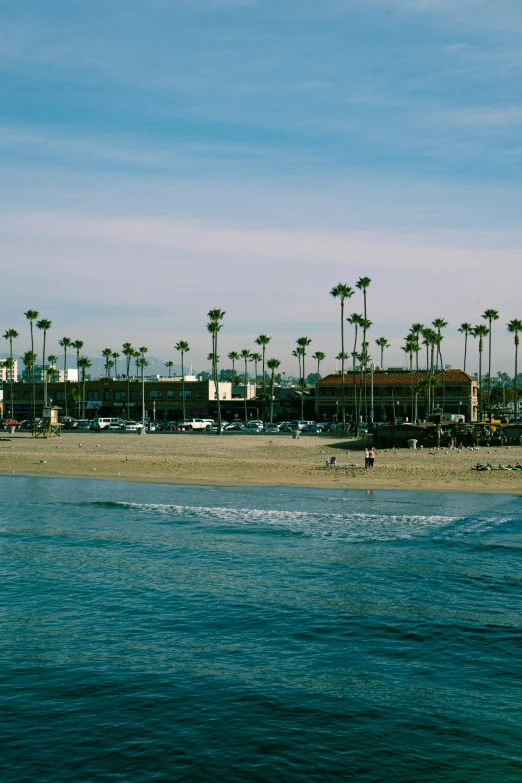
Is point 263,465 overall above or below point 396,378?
below

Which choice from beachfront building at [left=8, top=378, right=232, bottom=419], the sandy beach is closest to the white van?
the sandy beach

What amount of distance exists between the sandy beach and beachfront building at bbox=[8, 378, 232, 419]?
222 feet

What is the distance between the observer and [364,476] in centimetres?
4819

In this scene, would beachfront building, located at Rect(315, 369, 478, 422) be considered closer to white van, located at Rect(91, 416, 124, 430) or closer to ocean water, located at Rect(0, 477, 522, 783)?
white van, located at Rect(91, 416, 124, 430)

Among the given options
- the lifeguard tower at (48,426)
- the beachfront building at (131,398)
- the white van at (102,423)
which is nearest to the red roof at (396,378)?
the beachfront building at (131,398)

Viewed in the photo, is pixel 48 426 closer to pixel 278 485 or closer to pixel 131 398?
pixel 278 485

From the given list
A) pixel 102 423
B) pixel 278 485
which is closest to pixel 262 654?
pixel 278 485

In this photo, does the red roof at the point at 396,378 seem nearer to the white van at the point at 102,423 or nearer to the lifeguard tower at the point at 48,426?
the white van at the point at 102,423

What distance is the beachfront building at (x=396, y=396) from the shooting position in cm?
13212

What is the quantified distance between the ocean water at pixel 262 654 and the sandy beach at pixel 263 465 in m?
15.1

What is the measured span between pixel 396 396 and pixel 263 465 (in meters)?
81.8

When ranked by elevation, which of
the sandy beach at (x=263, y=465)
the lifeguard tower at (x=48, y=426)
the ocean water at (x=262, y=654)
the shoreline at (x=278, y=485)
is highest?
the lifeguard tower at (x=48, y=426)

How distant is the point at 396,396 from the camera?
13400 cm

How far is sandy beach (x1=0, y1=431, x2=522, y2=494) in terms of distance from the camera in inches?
1826
